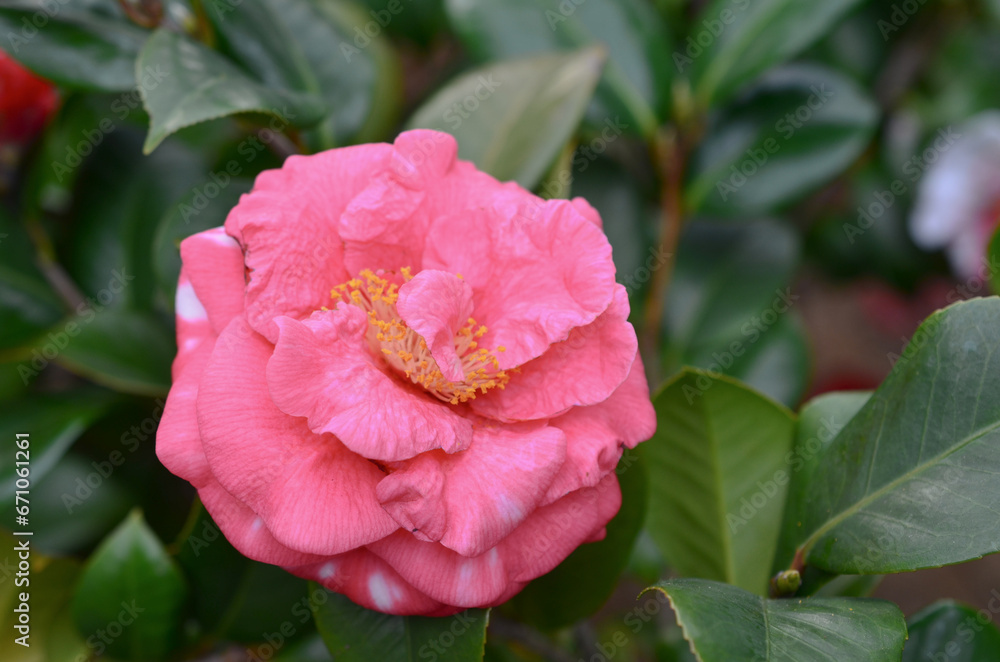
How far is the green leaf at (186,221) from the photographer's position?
34.1 inches

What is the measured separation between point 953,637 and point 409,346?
29.0 inches

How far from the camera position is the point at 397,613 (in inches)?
25.0

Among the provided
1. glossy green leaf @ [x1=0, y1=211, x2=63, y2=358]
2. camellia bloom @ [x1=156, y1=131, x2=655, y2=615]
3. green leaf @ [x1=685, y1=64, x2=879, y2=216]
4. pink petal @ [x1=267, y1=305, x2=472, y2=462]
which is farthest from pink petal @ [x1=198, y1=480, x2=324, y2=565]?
green leaf @ [x1=685, y1=64, x2=879, y2=216]

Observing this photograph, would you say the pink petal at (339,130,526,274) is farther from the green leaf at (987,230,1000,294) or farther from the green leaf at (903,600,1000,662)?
the green leaf at (903,600,1000,662)

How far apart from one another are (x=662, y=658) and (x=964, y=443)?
68 cm

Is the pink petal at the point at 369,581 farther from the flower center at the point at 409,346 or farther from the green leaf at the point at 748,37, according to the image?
the green leaf at the point at 748,37

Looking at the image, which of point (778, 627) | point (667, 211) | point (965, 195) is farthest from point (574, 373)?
point (965, 195)

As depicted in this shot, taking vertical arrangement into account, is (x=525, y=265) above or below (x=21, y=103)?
above

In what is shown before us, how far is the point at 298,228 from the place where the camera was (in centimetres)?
66

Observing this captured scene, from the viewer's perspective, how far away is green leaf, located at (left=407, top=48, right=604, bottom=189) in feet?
2.96

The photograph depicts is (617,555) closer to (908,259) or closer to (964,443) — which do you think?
(964,443)

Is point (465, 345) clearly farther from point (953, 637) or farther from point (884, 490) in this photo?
point (953, 637)

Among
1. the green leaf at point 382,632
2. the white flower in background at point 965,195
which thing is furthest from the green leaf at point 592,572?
the white flower in background at point 965,195

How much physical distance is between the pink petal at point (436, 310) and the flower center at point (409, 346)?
3cm
